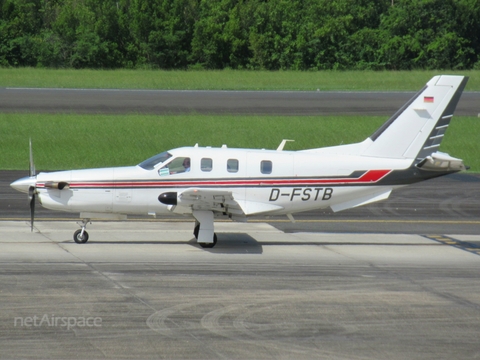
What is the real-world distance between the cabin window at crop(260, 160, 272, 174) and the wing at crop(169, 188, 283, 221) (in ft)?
2.46

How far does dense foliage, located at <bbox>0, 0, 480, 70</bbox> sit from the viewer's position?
55.9 metres

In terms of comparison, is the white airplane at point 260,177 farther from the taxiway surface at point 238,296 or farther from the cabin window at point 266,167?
the taxiway surface at point 238,296

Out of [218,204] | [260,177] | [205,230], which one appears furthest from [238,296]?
[260,177]

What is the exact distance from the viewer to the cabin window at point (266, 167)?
16.9 meters

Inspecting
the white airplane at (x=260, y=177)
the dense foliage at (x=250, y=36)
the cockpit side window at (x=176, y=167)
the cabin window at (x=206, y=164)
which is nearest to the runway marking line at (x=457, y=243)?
the white airplane at (x=260, y=177)

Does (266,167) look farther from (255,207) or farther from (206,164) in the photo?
(206,164)

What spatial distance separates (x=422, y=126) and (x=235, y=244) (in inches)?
203

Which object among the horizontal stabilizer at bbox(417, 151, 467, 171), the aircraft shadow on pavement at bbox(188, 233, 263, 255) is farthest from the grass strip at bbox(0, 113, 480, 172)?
the horizontal stabilizer at bbox(417, 151, 467, 171)

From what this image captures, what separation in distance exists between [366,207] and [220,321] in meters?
12.2

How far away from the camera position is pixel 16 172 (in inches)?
1063

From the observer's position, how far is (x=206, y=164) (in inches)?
661

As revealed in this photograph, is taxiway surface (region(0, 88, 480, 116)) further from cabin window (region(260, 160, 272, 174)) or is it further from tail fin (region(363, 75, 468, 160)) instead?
cabin window (region(260, 160, 272, 174))

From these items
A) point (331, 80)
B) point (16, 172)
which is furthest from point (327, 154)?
point (331, 80)

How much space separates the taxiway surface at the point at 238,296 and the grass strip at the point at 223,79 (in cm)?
2950
